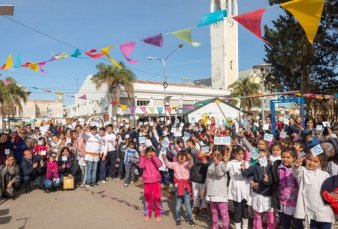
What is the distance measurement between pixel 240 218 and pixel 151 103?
37141mm

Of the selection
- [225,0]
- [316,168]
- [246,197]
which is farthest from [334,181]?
[225,0]

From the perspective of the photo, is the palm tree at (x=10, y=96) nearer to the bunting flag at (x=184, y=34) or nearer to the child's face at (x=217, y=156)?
the bunting flag at (x=184, y=34)

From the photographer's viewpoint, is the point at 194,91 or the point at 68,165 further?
the point at 194,91

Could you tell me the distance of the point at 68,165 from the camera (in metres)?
10.2

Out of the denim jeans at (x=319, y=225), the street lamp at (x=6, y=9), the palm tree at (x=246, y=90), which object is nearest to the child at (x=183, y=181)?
the denim jeans at (x=319, y=225)

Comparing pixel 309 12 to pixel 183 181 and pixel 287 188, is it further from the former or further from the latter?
pixel 183 181

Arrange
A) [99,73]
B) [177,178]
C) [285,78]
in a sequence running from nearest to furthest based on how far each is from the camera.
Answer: [177,178], [285,78], [99,73]

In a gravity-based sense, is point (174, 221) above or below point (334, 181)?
below

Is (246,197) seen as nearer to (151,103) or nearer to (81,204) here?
(81,204)

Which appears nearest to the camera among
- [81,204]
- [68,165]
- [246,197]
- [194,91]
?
[246,197]

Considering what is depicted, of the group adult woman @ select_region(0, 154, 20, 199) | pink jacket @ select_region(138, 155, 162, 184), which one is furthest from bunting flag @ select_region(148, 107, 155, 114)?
pink jacket @ select_region(138, 155, 162, 184)

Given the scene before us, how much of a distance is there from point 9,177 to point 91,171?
7.39 feet

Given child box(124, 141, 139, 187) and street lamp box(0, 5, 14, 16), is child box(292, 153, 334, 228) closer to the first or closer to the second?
street lamp box(0, 5, 14, 16)

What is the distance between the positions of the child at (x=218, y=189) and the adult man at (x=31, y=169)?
6.06 m
